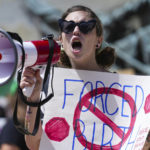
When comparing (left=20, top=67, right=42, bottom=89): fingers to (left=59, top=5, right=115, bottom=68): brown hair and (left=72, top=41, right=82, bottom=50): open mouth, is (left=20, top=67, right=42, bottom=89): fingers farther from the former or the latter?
(left=59, top=5, right=115, bottom=68): brown hair

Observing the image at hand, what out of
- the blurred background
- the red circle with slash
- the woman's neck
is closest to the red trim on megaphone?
the woman's neck

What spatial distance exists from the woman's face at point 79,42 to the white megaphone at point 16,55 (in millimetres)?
163

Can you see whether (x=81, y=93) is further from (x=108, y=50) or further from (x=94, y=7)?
(x=94, y=7)

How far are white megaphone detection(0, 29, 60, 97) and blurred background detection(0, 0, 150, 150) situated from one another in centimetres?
611

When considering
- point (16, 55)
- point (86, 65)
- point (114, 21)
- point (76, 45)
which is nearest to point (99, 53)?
point (86, 65)

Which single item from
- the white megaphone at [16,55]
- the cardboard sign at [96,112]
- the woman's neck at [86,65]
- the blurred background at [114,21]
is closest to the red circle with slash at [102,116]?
the cardboard sign at [96,112]

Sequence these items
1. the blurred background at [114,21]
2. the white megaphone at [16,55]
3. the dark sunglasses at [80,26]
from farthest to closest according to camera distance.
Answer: the blurred background at [114,21] → the dark sunglasses at [80,26] → the white megaphone at [16,55]

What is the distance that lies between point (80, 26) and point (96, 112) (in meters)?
0.47

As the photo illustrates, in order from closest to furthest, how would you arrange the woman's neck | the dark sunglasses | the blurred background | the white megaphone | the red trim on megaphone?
the white megaphone
the red trim on megaphone
the dark sunglasses
the woman's neck
the blurred background

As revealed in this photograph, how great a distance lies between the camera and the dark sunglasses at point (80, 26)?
6.34ft

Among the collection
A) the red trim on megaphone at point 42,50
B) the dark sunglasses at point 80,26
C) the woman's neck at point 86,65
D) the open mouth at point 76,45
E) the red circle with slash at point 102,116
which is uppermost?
the dark sunglasses at point 80,26

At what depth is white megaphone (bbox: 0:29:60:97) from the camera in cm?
163

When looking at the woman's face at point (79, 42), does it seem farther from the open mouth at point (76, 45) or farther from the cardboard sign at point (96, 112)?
the cardboard sign at point (96, 112)

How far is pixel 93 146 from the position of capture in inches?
A: 79.0
